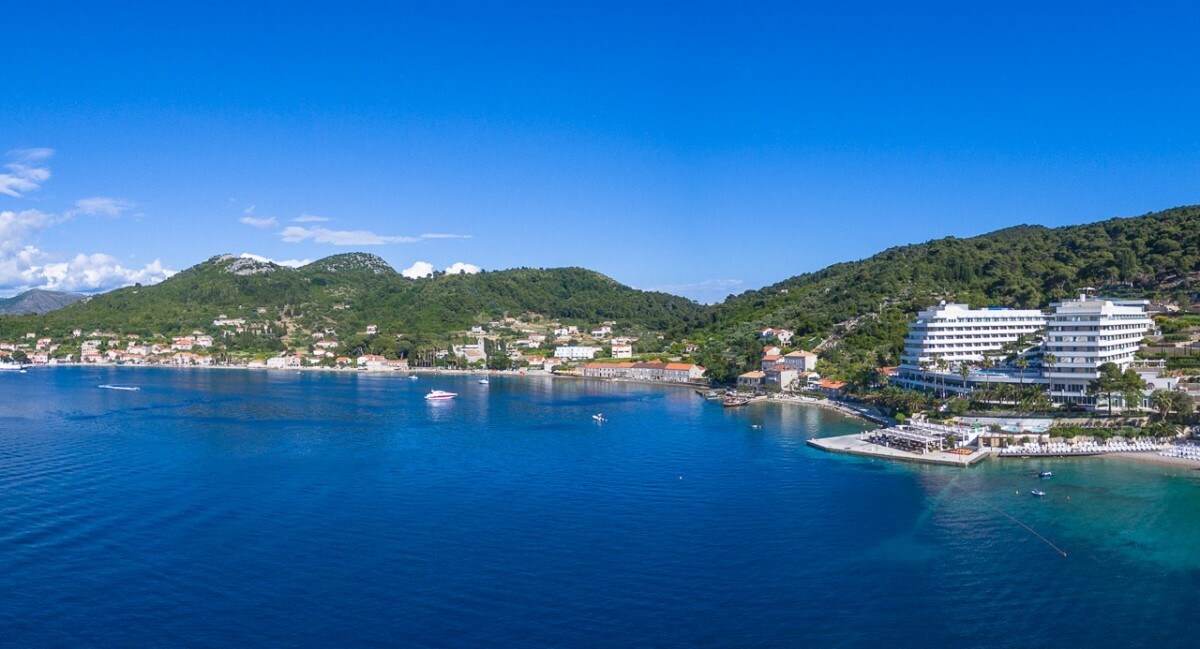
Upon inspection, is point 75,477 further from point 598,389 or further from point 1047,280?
point 1047,280

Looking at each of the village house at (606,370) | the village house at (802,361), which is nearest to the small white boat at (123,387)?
the village house at (606,370)

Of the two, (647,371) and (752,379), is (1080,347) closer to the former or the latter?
(752,379)

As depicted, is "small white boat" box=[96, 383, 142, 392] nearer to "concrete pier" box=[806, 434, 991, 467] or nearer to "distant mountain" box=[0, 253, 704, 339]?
"distant mountain" box=[0, 253, 704, 339]

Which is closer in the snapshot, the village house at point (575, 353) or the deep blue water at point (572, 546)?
the deep blue water at point (572, 546)

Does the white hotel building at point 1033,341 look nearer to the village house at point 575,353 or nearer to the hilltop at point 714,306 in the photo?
the hilltop at point 714,306

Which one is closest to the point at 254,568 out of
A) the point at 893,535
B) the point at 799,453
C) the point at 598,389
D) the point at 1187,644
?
the point at 893,535

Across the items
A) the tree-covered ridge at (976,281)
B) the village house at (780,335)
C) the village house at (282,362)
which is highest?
the tree-covered ridge at (976,281)

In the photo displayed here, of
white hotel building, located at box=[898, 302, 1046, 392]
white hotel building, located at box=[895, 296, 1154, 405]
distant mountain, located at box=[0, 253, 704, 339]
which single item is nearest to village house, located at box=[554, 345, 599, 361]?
distant mountain, located at box=[0, 253, 704, 339]
